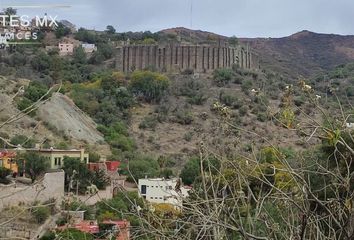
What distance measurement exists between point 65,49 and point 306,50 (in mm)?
30094

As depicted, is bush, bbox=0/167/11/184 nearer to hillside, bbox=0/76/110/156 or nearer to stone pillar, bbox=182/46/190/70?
hillside, bbox=0/76/110/156

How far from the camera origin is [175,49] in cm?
4300

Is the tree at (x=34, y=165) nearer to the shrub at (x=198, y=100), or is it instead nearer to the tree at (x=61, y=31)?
the shrub at (x=198, y=100)

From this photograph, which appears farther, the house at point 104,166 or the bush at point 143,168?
the bush at point 143,168

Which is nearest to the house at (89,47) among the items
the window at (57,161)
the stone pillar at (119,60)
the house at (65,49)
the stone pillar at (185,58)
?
the house at (65,49)

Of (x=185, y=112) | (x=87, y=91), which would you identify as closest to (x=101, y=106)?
(x=87, y=91)

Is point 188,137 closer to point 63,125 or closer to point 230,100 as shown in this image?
point 230,100

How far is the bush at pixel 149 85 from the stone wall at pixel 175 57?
4886 mm

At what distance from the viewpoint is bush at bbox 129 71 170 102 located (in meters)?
Answer: 36.8

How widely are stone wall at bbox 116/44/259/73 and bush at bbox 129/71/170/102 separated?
4.89 metres

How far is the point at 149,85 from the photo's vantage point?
36.9 m

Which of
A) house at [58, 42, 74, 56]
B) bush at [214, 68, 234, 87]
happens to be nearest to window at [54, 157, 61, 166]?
bush at [214, 68, 234, 87]

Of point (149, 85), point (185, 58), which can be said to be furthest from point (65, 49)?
point (149, 85)

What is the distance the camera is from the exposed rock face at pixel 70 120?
29.6 meters
